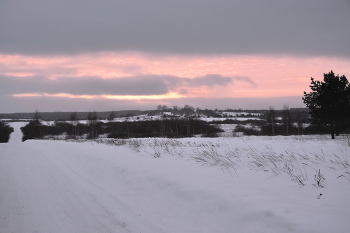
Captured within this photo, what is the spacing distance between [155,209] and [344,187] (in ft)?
13.5

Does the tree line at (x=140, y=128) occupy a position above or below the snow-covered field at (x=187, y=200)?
below

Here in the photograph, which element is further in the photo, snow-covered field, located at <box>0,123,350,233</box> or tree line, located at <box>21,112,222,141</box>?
tree line, located at <box>21,112,222,141</box>

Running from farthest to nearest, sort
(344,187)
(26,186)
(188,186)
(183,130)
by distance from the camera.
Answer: (183,130) → (26,186) → (188,186) → (344,187)

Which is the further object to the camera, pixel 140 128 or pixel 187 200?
pixel 140 128

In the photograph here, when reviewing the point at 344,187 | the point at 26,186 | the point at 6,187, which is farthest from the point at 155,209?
the point at 6,187

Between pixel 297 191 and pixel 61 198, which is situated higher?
pixel 297 191

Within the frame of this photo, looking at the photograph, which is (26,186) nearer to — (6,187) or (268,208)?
(6,187)

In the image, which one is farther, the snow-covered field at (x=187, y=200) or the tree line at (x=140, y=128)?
the tree line at (x=140, y=128)

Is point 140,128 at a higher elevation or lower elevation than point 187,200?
lower

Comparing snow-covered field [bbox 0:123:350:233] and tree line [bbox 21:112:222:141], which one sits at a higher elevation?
snow-covered field [bbox 0:123:350:233]

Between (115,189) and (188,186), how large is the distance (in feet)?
8.09

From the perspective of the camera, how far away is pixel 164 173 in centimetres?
724

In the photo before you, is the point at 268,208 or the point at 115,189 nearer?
the point at 268,208

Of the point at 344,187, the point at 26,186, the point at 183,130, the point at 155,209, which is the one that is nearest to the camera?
the point at 344,187
